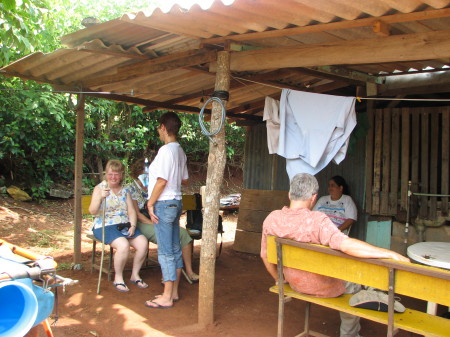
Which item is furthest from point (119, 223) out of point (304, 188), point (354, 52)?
point (354, 52)

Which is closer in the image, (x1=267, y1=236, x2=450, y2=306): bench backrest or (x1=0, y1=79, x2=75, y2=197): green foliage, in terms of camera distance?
(x1=267, y1=236, x2=450, y2=306): bench backrest

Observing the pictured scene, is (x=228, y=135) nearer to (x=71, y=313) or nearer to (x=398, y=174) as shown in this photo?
(x=398, y=174)

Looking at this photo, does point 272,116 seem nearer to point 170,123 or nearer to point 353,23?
point 170,123

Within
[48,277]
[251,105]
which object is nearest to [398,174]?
[251,105]

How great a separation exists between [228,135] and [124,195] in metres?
10.3

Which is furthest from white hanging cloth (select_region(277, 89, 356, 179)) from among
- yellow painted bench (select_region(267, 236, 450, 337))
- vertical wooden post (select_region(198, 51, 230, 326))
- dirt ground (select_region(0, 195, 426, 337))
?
dirt ground (select_region(0, 195, 426, 337))

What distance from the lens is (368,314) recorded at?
285cm

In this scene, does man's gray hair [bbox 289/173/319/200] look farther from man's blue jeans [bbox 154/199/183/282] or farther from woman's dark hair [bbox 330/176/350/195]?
woman's dark hair [bbox 330/176/350/195]

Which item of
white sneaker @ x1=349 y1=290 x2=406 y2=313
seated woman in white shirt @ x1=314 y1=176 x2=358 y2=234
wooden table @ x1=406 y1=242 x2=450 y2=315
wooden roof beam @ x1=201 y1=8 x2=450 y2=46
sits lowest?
white sneaker @ x1=349 y1=290 x2=406 y2=313

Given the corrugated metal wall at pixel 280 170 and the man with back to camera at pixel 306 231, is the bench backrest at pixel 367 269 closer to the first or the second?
the man with back to camera at pixel 306 231

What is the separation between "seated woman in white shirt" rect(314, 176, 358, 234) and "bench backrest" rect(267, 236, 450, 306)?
264 cm

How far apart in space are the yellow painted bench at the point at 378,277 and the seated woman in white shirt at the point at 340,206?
2.47 meters

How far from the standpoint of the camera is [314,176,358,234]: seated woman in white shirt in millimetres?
5598

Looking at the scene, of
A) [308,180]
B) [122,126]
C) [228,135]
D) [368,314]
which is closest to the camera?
[368,314]
